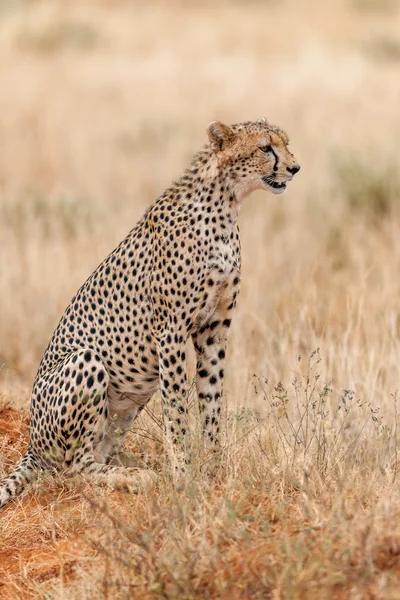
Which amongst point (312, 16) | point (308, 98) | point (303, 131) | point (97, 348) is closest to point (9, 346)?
point (97, 348)

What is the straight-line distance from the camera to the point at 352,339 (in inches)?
190

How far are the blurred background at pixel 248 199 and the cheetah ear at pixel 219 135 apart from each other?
1.05 m

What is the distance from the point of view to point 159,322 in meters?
3.25

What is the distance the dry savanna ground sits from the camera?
2.46 meters

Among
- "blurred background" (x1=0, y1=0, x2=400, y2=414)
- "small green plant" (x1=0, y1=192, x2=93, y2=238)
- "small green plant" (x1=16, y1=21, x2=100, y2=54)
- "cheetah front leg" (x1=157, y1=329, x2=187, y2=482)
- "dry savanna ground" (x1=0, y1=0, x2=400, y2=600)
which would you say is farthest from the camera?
"small green plant" (x1=16, y1=21, x2=100, y2=54)

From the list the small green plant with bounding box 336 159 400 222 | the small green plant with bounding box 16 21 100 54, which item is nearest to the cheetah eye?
the small green plant with bounding box 336 159 400 222

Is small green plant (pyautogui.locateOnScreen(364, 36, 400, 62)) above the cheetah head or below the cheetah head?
above

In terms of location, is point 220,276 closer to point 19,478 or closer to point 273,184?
point 273,184

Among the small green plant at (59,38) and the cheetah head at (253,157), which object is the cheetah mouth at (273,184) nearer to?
the cheetah head at (253,157)

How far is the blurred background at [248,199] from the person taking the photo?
16.2ft

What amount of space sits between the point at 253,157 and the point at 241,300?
105 inches

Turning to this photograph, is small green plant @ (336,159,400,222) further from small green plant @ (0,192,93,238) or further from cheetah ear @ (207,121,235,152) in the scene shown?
cheetah ear @ (207,121,235,152)

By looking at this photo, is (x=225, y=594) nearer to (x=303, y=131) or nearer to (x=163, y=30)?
(x=303, y=131)

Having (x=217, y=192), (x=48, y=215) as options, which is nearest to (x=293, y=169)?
(x=217, y=192)
